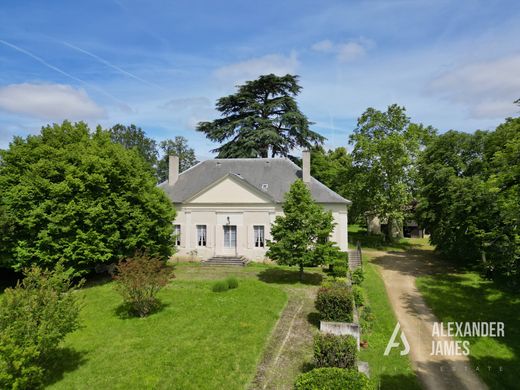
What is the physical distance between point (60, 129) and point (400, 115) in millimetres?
27726

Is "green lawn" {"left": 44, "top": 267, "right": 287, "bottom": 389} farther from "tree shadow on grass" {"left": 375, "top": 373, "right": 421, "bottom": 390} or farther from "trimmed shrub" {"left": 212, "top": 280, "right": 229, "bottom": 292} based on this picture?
"tree shadow on grass" {"left": 375, "top": 373, "right": 421, "bottom": 390}

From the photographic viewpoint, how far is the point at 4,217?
63.4ft

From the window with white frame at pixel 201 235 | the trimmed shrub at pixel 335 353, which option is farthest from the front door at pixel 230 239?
the trimmed shrub at pixel 335 353

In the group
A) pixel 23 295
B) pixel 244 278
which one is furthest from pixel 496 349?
pixel 23 295

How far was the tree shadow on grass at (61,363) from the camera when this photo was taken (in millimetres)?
10727

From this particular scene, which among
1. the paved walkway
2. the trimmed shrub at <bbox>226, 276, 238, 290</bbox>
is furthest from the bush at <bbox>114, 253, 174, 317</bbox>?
the paved walkway

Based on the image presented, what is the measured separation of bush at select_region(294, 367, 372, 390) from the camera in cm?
830

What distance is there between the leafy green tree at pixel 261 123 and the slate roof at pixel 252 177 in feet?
19.7

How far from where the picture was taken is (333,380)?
846 cm

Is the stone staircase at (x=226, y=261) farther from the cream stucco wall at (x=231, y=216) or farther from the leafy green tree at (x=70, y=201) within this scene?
the leafy green tree at (x=70, y=201)

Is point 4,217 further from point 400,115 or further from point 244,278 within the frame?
point 400,115

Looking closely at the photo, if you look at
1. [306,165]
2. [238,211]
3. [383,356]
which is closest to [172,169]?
[238,211]

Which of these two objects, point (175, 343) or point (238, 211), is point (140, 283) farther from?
point (238, 211)

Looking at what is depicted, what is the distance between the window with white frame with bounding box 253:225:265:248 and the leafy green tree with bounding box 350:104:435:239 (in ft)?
36.0
